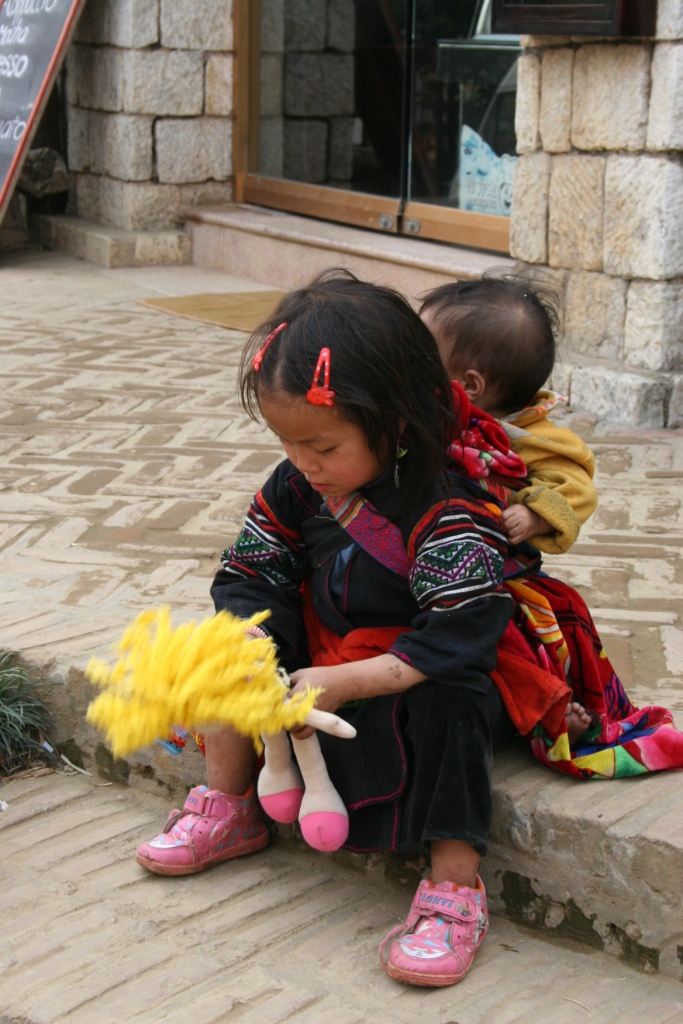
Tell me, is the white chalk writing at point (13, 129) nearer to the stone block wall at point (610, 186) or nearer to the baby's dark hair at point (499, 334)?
the stone block wall at point (610, 186)

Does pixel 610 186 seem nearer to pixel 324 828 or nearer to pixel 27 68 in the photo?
pixel 324 828

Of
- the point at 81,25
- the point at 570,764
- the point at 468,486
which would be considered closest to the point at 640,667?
the point at 570,764

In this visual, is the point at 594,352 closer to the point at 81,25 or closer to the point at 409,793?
the point at 409,793

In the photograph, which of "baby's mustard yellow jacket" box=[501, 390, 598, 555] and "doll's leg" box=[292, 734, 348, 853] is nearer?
"doll's leg" box=[292, 734, 348, 853]

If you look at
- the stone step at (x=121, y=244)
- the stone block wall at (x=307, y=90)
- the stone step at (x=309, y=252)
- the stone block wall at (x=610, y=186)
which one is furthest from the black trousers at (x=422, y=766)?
the stone step at (x=121, y=244)

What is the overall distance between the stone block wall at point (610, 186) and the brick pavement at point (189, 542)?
0.43 m

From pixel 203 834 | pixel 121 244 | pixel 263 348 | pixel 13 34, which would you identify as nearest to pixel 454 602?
pixel 263 348

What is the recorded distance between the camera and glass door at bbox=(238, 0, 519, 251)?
22.5 ft

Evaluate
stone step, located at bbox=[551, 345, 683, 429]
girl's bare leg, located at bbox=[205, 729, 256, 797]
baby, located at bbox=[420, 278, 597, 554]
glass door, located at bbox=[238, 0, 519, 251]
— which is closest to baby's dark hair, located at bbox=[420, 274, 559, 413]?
baby, located at bbox=[420, 278, 597, 554]

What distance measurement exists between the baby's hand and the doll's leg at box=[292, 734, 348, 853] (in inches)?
19.3

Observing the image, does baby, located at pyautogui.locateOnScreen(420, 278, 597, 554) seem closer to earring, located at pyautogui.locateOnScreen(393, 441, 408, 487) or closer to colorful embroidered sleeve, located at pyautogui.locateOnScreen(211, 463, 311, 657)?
earring, located at pyautogui.locateOnScreen(393, 441, 408, 487)

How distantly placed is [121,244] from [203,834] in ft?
22.1

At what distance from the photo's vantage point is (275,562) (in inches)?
89.9

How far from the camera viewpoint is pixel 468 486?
212 cm
